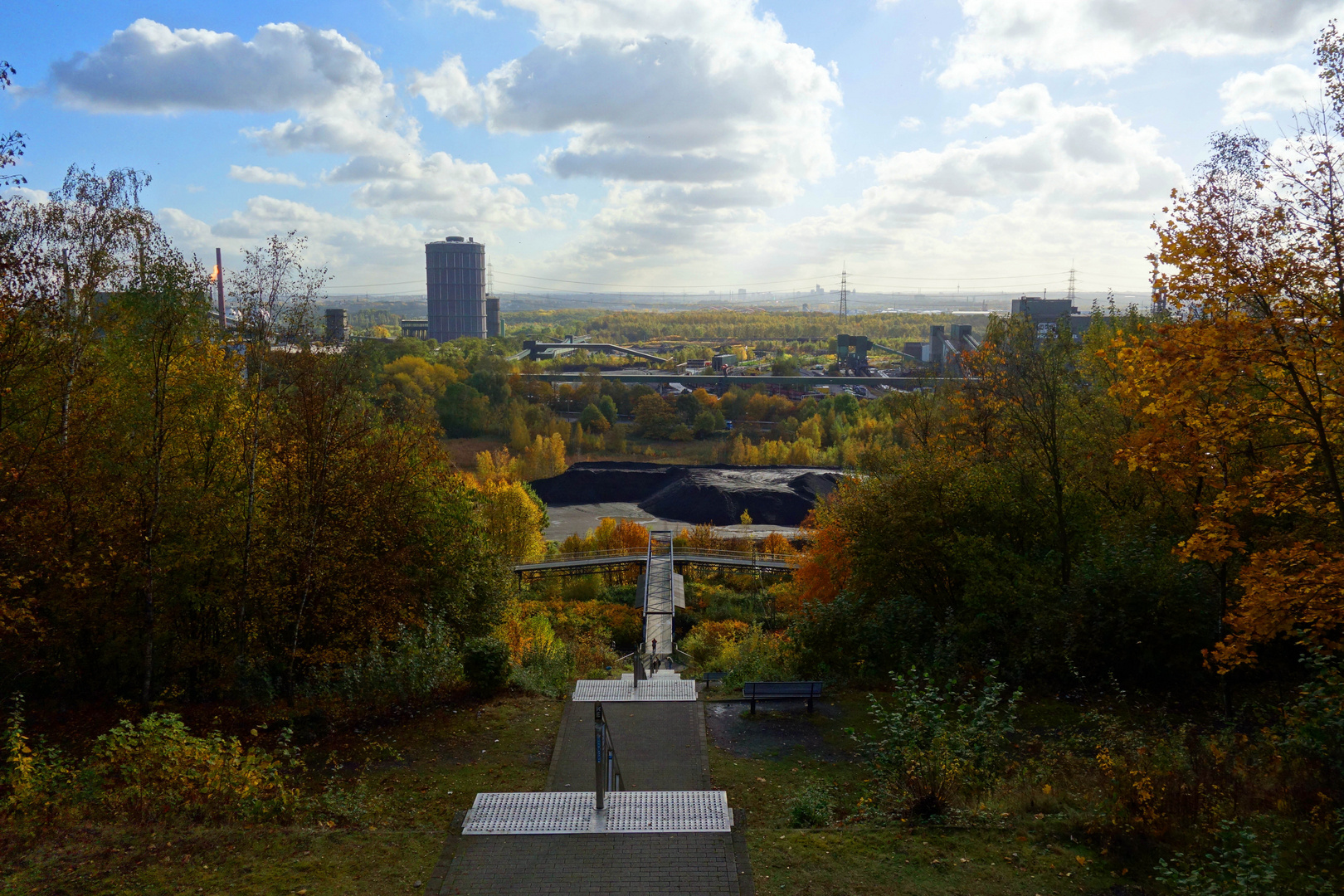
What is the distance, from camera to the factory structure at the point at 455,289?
15075 cm

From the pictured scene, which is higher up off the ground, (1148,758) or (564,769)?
(1148,758)

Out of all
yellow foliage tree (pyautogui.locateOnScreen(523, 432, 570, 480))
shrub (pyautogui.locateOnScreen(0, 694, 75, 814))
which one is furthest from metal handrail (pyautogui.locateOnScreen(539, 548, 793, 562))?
yellow foliage tree (pyautogui.locateOnScreen(523, 432, 570, 480))

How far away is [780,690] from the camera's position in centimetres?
1112

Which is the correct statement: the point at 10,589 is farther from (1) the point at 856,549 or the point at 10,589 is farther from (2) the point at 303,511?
(1) the point at 856,549

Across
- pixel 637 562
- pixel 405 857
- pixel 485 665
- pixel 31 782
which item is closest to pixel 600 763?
pixel 405 857

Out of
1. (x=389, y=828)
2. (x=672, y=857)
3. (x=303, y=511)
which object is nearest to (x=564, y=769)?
(x=389, y=828)

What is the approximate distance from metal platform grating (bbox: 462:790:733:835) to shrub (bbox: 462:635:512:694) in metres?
4.69

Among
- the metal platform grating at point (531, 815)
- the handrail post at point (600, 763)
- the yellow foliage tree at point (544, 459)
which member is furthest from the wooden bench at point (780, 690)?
the yellow foliage tree at point (544, 459)

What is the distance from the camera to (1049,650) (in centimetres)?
1133

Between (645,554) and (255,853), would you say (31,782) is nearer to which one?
(255,853)

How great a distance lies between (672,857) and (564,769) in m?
3.20

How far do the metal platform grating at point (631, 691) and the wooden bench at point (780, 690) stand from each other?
0.80 m

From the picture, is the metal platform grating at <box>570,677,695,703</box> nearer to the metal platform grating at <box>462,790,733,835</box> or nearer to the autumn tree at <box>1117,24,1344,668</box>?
the metal platform grating at <box>462,790,733,835</box>

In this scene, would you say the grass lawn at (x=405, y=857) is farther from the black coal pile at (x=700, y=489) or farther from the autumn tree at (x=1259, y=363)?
the black coal pile at (x=700, y=489)
